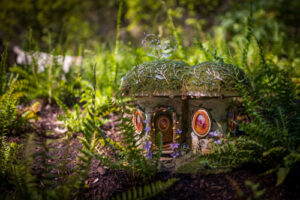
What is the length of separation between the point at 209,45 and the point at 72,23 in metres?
5.42

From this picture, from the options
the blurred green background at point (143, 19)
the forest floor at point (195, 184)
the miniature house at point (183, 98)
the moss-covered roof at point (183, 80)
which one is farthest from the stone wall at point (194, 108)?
the blurred green background at point (143, 19)

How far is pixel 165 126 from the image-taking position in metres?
2.13

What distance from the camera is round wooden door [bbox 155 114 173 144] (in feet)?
6.95

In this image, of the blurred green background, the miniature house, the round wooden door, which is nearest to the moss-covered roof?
the miniature house

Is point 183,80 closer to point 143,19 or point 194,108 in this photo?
point 194,108

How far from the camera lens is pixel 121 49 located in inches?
151

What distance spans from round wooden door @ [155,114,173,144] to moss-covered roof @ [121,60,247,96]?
12.5 inches

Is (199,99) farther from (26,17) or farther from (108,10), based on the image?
(26,17)

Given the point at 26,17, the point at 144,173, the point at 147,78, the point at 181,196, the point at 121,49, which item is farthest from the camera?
the point at 26,17

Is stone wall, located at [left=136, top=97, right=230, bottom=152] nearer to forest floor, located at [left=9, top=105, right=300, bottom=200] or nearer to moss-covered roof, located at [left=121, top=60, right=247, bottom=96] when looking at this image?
moss-covered roof, located at [left=121, top=60, right=247, bottom=96]

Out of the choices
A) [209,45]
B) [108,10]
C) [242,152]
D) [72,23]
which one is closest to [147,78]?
[242,152]

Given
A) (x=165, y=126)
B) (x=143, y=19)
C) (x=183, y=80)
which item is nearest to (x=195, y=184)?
(x=165, y=126)

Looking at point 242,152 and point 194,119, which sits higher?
point 194,119

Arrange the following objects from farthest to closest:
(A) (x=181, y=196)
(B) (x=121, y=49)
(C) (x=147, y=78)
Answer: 1. (B) (x=121, y=49)
2. (C) (x=147, y=78)
3. (A) (x=181, y=196)
